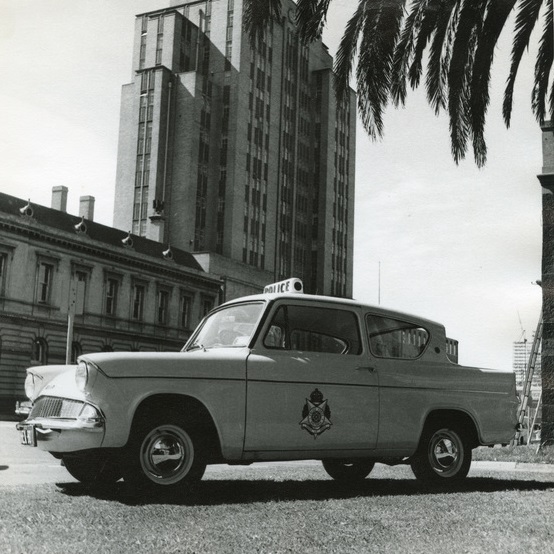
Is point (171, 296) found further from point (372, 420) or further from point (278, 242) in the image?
point (372, 420)

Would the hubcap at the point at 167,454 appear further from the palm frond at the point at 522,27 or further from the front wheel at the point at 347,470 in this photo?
the palm frond at the point at 522,27

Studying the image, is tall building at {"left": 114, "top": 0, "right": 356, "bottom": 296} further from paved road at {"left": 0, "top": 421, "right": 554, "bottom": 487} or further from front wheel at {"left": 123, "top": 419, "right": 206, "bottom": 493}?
front wheel at {"left": 123, "top": 419, "right": 206, "bottom": 493}

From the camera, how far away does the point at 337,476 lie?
28.2 ft

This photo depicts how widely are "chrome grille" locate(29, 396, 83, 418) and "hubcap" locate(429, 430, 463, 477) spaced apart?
369 cm

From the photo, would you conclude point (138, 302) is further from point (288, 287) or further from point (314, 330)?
point (314, 330)

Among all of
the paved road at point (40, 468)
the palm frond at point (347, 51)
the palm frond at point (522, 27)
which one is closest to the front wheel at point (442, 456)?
the paved road at point (40, 468)

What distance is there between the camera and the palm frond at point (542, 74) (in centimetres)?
987

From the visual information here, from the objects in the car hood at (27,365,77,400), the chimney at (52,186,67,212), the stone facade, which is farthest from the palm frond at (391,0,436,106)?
the chimney at (52,186,67,212)

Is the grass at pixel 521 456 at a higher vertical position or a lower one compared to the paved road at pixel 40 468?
higher

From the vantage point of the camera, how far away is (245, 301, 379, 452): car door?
698 cm

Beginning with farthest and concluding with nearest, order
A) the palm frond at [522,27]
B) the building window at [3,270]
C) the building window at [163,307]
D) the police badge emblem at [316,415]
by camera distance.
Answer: the building window at [163,307]
the building window at [3,270]
the palm frond at [522,27]
the police badge emblem at [316,415]

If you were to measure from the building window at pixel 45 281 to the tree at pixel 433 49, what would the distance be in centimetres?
3289

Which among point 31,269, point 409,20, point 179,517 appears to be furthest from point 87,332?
point 179,517

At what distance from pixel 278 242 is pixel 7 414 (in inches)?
1934
